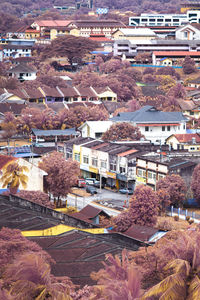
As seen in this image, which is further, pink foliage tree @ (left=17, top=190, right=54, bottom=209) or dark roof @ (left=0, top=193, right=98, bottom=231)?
pink foliage tree @ (left=17, top=190, right=54, bottom=209)

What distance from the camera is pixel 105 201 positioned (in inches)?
1711

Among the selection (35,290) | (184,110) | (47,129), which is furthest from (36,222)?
(184,110)

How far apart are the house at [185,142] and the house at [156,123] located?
138 inches

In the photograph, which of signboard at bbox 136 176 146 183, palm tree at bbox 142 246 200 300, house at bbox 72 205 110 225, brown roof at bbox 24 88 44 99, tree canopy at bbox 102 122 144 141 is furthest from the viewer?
brown roof at bbox 24 88 44 99

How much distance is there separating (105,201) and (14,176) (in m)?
6.33

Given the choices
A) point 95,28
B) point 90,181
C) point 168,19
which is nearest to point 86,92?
point 90,181

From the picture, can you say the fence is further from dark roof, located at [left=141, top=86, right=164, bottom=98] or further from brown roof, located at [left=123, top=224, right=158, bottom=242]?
dark roof, located at [left=141, top=86, right=164, bottom=98]

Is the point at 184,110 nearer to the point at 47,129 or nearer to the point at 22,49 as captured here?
the point at 47,129

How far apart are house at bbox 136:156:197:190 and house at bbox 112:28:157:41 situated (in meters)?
82.6

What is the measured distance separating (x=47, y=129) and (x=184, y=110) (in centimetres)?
1535

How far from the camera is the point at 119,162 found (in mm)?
47469

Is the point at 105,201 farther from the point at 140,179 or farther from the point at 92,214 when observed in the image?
the point at 92,214

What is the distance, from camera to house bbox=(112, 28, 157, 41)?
12798 cm

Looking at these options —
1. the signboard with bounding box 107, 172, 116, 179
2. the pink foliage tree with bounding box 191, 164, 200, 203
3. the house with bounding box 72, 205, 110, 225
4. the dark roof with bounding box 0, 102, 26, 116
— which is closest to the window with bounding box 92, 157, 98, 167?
the signboard with bounding box 107, 172, 116, 179
